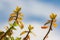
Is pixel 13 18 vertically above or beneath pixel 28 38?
above

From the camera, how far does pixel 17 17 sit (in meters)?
3.29

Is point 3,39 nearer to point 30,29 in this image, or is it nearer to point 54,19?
point 30,29

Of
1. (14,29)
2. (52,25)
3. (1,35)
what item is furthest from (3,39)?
(52,25)

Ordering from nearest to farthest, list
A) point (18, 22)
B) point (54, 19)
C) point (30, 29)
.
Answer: point (18, 22), point (54, 19), point (30, 29)

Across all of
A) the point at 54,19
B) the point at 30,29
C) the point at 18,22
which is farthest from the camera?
the point at 30,29

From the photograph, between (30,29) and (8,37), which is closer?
(8,37)

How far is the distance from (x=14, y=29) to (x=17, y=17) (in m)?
0.28

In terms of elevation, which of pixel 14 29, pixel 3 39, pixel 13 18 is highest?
pixel 13 18

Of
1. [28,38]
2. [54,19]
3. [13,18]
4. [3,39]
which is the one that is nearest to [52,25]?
[54,19]

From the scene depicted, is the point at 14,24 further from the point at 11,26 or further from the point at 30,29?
the point at 30,29

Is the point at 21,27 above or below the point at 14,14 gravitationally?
below

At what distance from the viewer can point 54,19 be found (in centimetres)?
347

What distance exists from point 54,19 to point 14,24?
89 cm

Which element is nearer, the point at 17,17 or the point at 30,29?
the point at 17,17
